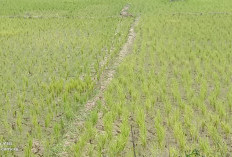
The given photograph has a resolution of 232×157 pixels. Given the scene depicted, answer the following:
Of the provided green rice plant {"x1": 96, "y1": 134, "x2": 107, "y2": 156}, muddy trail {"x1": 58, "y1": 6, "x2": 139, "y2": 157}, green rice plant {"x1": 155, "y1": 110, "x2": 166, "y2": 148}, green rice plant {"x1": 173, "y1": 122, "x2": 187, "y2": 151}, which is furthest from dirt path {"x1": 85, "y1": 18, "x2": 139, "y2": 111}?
green rice plant {"x1": 173, "y1": 122, "x2": 187, "y2": 151}

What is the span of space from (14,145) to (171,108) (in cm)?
253

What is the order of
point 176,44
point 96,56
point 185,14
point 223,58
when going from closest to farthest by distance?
1. point 223,58
2. point 96,56
3. point 176,44
4. point 185,14

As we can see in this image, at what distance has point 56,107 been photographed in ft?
16.7

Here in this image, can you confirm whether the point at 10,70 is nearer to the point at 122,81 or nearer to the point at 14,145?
the point at 122,81

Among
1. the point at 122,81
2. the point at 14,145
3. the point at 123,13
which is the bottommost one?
the point at 14,145

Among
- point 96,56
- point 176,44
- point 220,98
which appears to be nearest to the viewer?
point 220,98

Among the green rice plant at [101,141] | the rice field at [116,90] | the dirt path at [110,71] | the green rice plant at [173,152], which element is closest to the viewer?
the green rice plant at [173,152]

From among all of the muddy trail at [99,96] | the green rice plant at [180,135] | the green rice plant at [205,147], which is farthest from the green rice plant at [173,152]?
the muddy trail at [99,96]

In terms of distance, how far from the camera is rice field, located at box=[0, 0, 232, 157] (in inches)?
158

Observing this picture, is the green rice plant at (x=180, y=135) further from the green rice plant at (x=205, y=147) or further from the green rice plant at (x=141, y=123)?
the green rice plant at (x=141, y=123)

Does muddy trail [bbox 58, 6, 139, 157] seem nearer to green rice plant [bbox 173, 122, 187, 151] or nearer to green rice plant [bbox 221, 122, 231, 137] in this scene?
green rice plant [bbox 173, 122, 187, 151]

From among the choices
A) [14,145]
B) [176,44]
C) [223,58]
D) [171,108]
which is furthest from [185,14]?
[14,145]

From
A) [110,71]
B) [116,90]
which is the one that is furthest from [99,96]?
[110,71]

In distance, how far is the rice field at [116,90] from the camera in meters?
4.01
